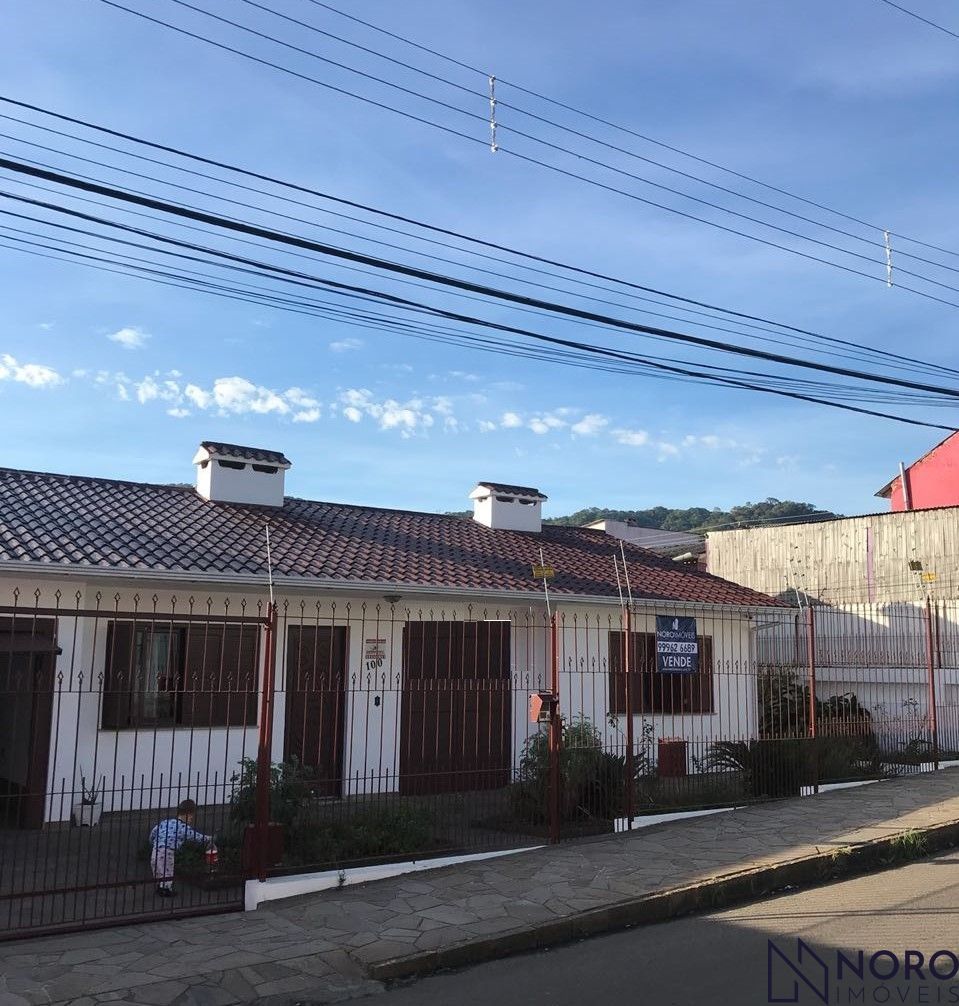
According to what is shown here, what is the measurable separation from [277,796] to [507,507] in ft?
31.7

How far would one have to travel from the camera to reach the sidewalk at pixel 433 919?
5570mm

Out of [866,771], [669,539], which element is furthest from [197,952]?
[669,539]

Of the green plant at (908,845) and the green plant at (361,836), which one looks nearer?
the green plant at (361,836)

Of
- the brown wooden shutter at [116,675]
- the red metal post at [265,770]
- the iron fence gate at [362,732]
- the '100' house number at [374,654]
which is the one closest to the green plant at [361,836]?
the iron fence gate at [362,732]

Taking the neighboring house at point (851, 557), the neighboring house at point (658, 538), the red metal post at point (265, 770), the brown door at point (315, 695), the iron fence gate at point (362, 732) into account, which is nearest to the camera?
the red metal post at point (265, 770)

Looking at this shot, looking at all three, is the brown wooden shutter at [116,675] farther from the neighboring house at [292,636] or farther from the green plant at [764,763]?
the green plant at [764,763]

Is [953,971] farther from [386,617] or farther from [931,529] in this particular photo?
[931,529]

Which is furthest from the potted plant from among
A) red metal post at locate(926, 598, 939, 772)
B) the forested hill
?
the forested hill

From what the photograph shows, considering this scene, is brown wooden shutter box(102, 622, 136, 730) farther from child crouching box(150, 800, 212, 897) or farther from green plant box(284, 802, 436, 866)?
green plant box(284, 802, 436, 866)

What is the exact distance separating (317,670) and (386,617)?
1.15 m

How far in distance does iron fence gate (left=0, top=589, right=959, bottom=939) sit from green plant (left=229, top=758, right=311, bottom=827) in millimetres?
20

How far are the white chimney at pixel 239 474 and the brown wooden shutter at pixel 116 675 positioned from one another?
3409 mm

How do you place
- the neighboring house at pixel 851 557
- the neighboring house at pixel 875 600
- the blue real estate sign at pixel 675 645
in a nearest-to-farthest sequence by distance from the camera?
the blue real estate sign at pixel 675 645 → the neighboring house at pixel 875 600 → the neighboring house at pixel 851 557

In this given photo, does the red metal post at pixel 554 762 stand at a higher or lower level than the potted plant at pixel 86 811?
higher
